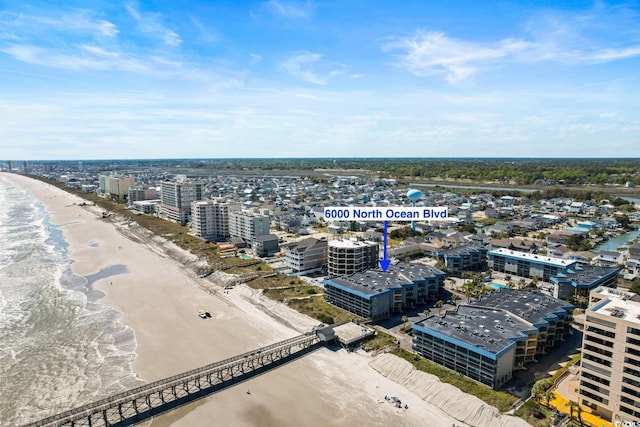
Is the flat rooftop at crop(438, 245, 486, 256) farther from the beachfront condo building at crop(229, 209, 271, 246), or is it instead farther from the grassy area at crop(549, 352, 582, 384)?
the beachfront condo building at crop(229, 209, 271, 246)

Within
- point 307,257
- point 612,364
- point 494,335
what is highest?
point 612,364

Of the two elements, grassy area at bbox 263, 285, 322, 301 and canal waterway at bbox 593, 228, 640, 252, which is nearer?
grassy area at bbox 263, 285, 322, 301

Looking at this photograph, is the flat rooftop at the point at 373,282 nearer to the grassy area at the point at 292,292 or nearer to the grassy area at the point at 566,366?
the grassy area at the point at 292,292

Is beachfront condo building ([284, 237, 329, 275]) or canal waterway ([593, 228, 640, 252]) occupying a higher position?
beachfront condo building ([284, 237, 329, 275])

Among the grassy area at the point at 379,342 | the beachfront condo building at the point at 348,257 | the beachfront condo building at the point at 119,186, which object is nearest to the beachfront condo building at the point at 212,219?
the beachfront condo building at the point at 348,257

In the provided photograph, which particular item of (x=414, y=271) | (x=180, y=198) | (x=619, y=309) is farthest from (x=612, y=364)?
(x=180, y=198)

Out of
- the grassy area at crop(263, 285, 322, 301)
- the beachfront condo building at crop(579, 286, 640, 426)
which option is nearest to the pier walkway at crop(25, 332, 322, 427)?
the grassy area at crop(263, 285, 322, 301)

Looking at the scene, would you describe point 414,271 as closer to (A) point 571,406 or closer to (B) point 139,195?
(A) point 571,406
